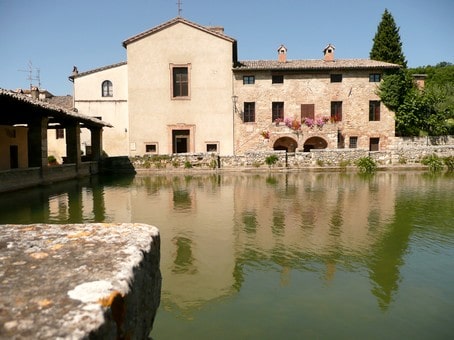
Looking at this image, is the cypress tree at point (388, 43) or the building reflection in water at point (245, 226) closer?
the building reflection in water at point (245, 226)

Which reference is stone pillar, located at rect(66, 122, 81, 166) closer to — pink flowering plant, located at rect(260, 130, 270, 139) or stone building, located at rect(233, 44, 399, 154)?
stone building, located at rect(233, 44, 399, 154)

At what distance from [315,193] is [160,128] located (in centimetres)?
1897

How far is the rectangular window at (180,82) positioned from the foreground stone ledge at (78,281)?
28629mm

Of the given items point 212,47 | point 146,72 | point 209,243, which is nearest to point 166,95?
point 146,72

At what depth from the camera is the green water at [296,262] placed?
13.0 ft

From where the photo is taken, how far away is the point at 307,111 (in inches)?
1179

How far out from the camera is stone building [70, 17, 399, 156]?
96.6 feet

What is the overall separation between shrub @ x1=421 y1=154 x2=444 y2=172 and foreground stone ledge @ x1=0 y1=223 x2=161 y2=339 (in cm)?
2723

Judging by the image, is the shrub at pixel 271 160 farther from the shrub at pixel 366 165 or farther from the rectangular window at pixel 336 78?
the rectangular window at pixel 336 78

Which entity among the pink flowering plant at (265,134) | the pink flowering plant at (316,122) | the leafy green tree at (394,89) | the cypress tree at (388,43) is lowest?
the pink flowering plant at (265,134)

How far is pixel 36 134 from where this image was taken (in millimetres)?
17281

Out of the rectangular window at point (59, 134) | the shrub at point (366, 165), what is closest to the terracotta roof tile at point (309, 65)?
the shrub at point (366, 165)

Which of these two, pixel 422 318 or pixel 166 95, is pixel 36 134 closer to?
pixel 166 95

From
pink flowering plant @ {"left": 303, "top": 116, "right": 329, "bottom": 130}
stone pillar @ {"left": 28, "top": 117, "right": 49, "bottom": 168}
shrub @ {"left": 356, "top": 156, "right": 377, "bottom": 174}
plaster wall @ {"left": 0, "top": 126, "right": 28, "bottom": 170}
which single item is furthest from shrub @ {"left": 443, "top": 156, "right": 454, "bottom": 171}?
plaster wall @ {"left": 0, "top": 126, "right": 28, "bottom": 170}
